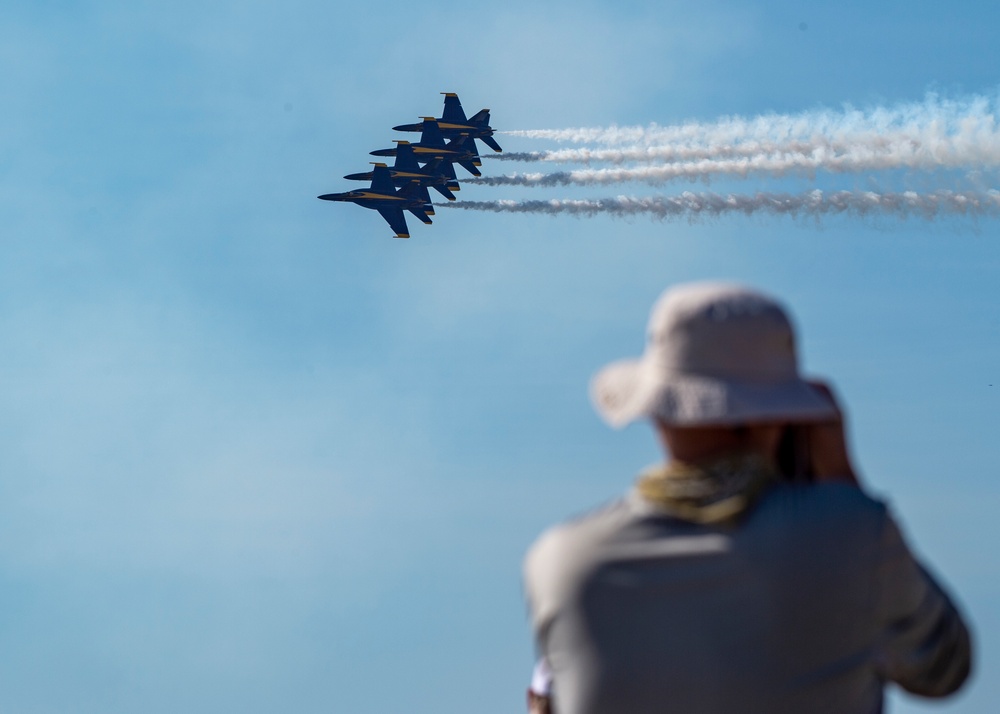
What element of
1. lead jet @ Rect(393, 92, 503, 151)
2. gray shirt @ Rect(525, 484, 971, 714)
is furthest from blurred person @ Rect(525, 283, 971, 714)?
lead jet @ Rect(393, 92, 503, 151)

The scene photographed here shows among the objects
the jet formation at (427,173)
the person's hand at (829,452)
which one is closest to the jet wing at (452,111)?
the jet formation at (427,173)

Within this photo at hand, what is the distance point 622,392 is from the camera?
3.93 meters

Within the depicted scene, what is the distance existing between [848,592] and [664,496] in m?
0.56

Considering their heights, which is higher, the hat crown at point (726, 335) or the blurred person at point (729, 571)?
the hat crown at point (726, 335)

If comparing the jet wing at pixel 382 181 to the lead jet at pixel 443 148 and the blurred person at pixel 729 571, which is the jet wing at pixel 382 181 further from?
the blurred person at pixel 729 571

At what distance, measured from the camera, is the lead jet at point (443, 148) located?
3036 inches

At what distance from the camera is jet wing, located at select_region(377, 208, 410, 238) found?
77688mm

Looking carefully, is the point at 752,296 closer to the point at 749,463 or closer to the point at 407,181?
the point at 749,463

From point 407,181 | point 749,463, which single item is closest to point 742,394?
point 749,463

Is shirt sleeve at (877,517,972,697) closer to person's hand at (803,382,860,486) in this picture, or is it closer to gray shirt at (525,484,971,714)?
gray shirt at (525,484,971,714)

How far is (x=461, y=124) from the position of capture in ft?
→ 256

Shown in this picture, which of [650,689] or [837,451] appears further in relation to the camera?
[837,451]

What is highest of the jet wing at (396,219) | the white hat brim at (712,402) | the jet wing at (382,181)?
the jet wing at (382,181)

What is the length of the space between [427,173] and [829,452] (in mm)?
74977
